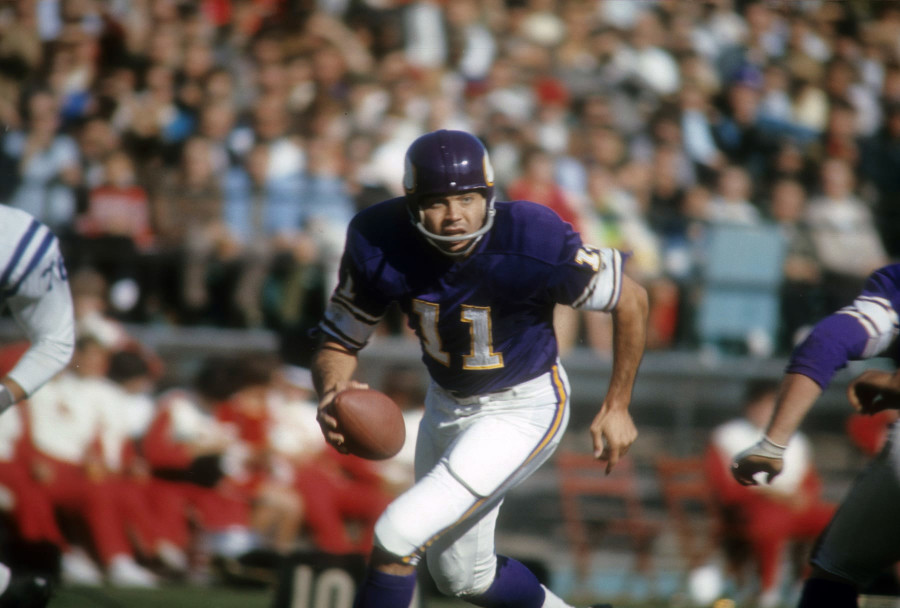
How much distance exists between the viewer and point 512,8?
9883mm

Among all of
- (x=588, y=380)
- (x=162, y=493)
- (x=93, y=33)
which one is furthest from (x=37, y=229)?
(x=93, y=33)

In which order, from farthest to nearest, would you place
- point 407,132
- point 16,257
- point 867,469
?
point 407,132 < point 16,257 < point 867,469

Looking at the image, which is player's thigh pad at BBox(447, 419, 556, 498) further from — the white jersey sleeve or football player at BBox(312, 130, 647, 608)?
the white jersey sleeve

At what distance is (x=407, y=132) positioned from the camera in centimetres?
840

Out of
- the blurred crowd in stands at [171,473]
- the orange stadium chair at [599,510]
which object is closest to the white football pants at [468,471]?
the blurred crowd in stands at [171,473]

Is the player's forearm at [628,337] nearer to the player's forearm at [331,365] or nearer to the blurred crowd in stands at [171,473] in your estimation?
the player's forearm at [331,365]

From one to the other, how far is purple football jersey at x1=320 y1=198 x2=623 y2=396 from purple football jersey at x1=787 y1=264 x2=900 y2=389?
2.60ft

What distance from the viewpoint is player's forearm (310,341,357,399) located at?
394 centimetres

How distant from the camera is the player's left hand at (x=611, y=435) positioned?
3736mm

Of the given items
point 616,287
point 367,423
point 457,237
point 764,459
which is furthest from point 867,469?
point 367,423

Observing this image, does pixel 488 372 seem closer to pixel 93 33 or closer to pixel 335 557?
pixel 335 557

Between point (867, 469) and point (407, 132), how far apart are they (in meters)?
5.50

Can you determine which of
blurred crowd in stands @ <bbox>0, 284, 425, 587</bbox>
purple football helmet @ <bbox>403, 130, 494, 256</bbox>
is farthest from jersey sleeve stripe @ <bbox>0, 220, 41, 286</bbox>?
blurred crowd in stands @ <bbox>0, 284, 425, 587</bbox>

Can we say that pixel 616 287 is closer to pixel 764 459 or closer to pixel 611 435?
pixel 611 435
